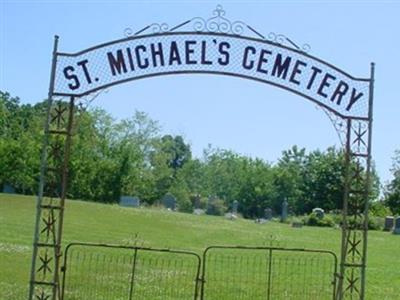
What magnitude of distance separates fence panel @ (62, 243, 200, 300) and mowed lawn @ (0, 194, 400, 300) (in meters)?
1.15

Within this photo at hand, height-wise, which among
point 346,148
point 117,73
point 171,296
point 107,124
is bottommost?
point 171,296

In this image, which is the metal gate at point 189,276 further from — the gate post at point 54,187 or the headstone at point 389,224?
the headstone at point 389,224

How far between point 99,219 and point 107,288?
802 inches

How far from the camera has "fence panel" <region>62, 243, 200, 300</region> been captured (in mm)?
14204

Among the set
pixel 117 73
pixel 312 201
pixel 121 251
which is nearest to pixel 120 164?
pixel 312 201

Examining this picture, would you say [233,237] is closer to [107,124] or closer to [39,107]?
[107,124]

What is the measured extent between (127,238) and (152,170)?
55197mm

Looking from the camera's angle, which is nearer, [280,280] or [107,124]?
[280,280]

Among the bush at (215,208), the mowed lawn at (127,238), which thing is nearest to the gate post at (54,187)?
the mowed lawn at (127,238)

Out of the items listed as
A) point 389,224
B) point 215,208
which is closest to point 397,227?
point 389,224

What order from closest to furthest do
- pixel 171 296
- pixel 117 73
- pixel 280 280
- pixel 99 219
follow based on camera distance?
pixel 117 73 → pixel 171 296 → pixel 280 280 → pixel 99 219

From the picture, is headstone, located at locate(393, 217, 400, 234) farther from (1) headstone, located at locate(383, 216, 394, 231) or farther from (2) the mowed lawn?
(2) the mowed lawn

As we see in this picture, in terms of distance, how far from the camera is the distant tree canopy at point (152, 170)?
62656mm

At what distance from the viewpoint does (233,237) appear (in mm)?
32469
